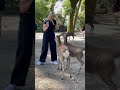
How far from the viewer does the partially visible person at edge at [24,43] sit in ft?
12.9

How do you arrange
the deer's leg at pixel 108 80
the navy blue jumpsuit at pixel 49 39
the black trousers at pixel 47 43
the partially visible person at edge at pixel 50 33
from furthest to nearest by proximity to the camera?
the black trousers at pixel 47 43 → the navy blue jumpsuit at pixel 49 39 → the partially visible person at edge at pixel 50 33 → the deer's leg at pixel 108 80

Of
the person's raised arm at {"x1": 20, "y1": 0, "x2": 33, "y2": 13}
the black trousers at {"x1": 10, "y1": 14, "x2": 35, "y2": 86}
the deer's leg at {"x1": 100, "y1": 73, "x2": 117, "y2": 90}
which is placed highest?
the person's raised arm at {"x1": 20, "y1": 0, "x2": 33, "y2": 13}

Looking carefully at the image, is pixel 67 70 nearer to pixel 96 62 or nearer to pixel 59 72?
pixel 59 72

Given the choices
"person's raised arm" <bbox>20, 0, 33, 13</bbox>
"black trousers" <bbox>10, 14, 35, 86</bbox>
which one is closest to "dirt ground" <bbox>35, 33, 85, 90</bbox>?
"black trousers" <bbox>10, 14, 35, 86</bbox>

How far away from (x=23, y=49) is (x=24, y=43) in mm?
68

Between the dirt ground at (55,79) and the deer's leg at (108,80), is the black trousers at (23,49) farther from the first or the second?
the dirt ground at (55,79)

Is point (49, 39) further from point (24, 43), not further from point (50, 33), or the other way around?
point (24, 43)

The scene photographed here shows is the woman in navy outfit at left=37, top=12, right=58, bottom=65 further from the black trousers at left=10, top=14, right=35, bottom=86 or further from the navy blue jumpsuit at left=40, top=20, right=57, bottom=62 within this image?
the black trousers at left=10, top=14, right=35, bottom=86

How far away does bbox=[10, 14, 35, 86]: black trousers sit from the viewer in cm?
394

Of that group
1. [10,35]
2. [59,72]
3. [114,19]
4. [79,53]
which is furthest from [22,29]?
[59,72]

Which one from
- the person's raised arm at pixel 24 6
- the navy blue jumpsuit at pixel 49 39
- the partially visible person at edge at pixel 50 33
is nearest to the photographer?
the person's raised arm at pixel 24 6

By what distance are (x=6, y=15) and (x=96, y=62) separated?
1.16 metres

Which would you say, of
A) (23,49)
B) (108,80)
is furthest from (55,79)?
(23,49)

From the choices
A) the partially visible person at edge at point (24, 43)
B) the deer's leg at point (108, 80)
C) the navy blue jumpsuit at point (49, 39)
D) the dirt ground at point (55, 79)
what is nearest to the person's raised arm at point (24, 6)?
the partially visible person at edge at point (24, 43)
